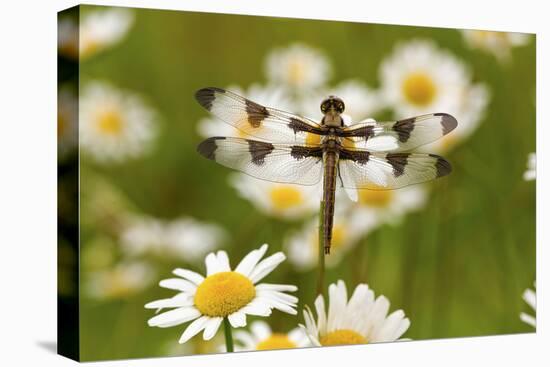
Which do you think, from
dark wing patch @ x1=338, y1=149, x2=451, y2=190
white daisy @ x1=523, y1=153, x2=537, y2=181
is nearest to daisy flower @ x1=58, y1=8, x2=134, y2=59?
dark wing patch @ x1=338, y1=149, x2=451, y2=190

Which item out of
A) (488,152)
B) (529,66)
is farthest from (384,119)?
(529,66)

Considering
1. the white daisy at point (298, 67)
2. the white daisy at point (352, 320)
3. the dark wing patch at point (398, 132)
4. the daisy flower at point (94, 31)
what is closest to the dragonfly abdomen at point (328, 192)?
the dark wing patch at point (398, 132)

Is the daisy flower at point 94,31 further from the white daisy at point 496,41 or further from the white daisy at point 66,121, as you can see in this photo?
the white daisy at point 496,41

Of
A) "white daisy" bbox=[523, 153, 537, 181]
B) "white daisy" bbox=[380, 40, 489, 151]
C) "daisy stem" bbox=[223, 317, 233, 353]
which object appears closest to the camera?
"daisy stem" bbox=[223, 317, 233, 353]

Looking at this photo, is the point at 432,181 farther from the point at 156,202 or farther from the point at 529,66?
the point at 156,202

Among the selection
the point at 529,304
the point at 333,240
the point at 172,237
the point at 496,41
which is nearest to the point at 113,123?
the point at 172,237

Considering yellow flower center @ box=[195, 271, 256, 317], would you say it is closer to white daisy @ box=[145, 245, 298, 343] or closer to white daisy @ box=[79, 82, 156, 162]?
white daisy @ box=[145, 245, 298, 343]
